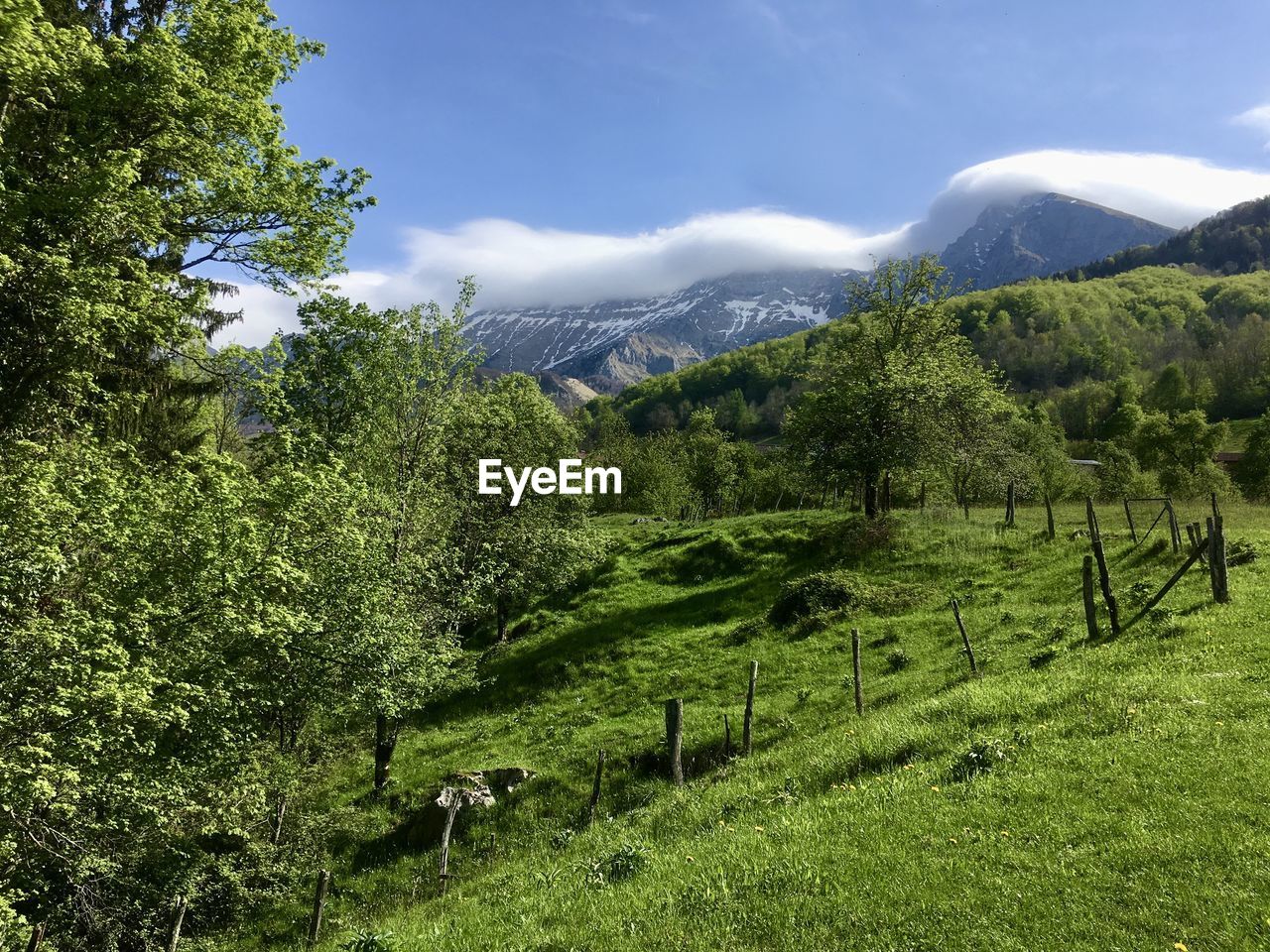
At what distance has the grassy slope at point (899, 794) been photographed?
8734mm

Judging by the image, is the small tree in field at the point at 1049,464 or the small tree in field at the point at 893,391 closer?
the small tree in field at the point at 893,391

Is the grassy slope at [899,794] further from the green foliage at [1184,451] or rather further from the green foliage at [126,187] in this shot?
the green foliage at [1184,451]

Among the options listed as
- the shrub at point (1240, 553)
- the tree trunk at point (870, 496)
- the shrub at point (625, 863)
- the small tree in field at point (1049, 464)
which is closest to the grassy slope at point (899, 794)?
the shrub at point (625, 863)

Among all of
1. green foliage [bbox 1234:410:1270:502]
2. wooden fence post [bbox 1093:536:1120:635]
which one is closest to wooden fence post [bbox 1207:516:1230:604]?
wooden fence post [bbox 1093:536:1120:635]

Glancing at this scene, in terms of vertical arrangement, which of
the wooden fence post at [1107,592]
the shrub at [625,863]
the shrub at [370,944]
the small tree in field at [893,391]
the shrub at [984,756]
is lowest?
the shrub at [625,863]

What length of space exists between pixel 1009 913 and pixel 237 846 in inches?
999

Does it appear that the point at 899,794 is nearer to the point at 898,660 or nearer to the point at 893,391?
the point at 898,660

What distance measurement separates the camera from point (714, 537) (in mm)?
46094

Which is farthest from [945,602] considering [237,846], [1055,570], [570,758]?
[237,846]

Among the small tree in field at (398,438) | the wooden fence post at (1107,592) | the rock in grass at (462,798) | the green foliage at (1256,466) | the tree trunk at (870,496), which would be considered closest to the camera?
the wooden fence post at (1107,592)

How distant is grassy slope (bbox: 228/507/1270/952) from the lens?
8734 mm

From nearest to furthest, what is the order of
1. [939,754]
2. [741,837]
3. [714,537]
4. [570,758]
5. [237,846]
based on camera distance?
[741,837] < [939,754] < [237,846] < [570,758] < [714,537]

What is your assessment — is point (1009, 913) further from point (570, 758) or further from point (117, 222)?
point (117, 222)

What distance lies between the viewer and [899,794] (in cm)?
1267
